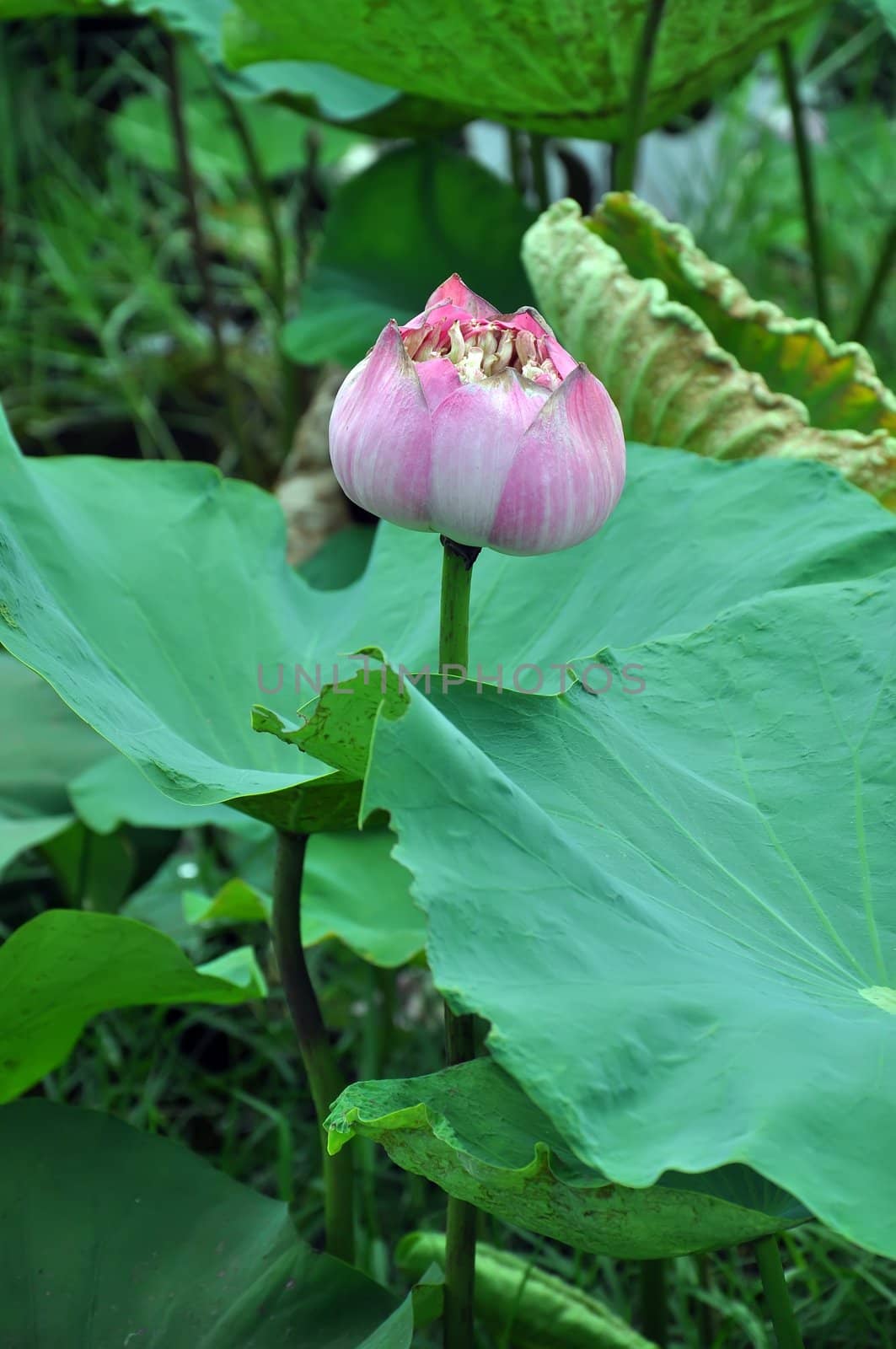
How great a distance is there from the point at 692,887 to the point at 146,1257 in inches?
16.8

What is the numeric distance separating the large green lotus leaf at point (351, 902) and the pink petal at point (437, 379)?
55cm

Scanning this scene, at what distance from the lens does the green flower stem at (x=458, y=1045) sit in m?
0.69

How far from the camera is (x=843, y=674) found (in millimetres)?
816

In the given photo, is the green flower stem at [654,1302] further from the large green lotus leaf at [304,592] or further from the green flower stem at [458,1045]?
the large green lotus leaf at [304,592]

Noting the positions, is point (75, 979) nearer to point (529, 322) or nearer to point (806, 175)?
point (529, 322)

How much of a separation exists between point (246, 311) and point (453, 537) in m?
2.53

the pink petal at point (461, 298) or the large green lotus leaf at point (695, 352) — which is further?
the large green lotus leaf at point (695, 352)

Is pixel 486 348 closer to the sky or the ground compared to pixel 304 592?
closer to the sky

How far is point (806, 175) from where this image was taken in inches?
65.4

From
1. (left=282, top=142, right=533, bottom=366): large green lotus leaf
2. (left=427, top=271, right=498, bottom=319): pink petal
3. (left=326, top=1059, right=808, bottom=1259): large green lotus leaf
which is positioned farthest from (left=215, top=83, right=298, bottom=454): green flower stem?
(left=326, top=1059, right=808, bottom=1259): large green lotus leaf

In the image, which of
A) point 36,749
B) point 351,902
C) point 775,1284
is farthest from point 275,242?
point 775,1284

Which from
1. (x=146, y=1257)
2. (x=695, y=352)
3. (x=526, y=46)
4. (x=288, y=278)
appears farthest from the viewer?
(x=288, y=278)

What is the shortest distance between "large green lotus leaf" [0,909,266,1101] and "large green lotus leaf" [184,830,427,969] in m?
0.16

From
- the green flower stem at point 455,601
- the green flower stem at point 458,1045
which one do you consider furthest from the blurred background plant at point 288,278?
the green flower stem at point 455,601
